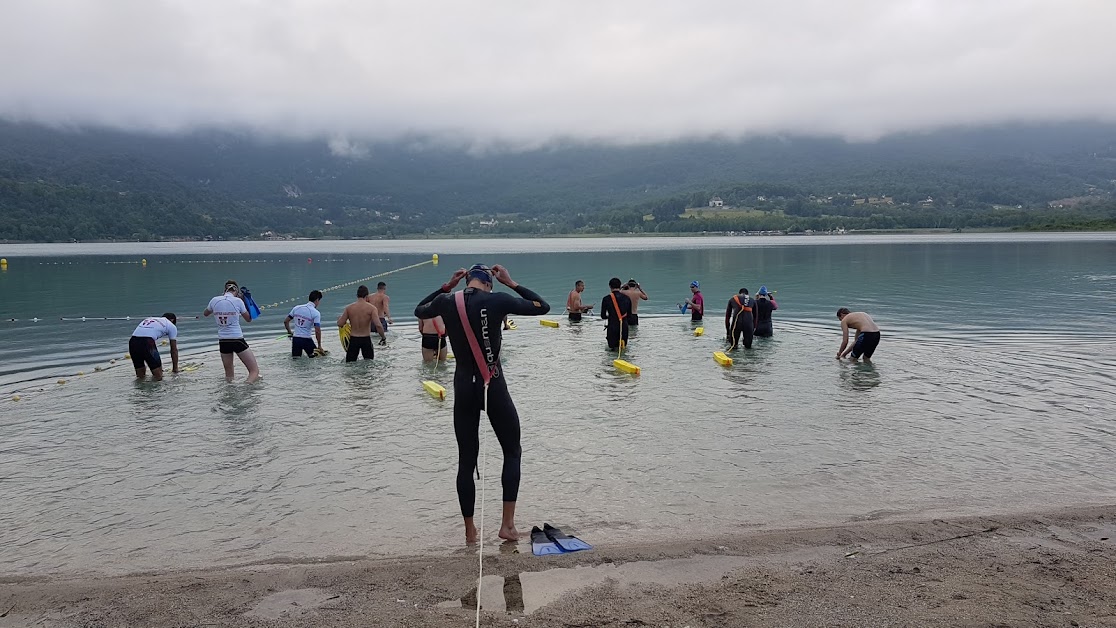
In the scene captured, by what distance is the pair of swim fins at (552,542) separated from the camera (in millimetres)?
6840

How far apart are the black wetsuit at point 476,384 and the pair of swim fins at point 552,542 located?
17.7 inches

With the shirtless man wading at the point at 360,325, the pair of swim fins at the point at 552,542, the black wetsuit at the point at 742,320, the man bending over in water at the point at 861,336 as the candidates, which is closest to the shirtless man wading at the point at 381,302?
the shirtless man wading at the point at 360,325

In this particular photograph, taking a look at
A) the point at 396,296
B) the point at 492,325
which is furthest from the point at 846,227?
the point at 492,325

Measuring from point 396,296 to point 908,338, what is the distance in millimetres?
26609

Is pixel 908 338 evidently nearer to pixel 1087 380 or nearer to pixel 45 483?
pixel 1087 380

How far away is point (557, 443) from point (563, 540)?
3.82 meters

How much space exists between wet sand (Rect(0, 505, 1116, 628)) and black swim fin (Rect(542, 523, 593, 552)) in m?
0.11

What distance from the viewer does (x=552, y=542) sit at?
702cm

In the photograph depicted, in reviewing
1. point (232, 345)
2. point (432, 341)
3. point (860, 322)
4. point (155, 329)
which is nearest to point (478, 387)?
point (232, 345)

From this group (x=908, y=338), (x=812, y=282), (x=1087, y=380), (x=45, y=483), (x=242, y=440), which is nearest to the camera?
(x=45, y=483)

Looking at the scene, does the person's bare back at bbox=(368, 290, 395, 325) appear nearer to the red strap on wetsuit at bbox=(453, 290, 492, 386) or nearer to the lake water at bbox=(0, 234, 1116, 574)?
the lake water at bbox=(0, 234, 1116, 574)

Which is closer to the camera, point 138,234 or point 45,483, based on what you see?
point 45,483

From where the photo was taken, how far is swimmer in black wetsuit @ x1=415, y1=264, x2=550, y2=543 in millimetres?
7152

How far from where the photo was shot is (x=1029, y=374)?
15625 millimetres
